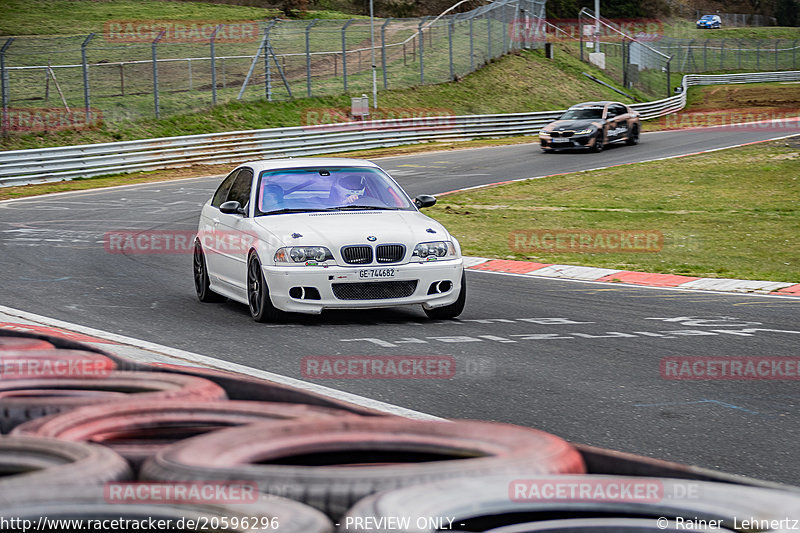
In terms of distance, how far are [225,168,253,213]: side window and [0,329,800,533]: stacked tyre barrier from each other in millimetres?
6834

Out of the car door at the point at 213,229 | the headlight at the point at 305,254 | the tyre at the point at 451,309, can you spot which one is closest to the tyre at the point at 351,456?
the headlight at the point at 305,254

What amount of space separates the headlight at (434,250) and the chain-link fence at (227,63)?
25.0 meters

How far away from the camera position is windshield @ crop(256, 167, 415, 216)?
35.3ft

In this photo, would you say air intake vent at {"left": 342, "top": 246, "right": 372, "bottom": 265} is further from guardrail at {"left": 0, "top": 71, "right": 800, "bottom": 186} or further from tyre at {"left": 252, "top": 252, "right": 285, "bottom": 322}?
guardrail at {"left": 0, "top": 71, "right": 800, "bottom": 186}

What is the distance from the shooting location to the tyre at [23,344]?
605cm

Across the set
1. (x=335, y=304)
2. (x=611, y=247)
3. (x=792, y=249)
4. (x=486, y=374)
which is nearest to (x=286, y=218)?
(x=335, y=304)

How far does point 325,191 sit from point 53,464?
766 cm

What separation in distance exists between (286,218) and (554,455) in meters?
7.19

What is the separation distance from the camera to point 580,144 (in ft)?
114

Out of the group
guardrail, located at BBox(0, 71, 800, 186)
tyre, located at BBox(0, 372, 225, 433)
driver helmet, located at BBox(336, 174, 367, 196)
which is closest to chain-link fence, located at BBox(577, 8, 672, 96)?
guardrail, located at BBox(0, 71, 800, 186)

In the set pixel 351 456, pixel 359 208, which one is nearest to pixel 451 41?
pixel 359 208

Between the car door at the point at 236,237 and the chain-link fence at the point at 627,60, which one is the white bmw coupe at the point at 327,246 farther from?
the chain-link fence at the point at 627,60

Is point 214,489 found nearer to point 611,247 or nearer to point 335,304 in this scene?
point 335,304

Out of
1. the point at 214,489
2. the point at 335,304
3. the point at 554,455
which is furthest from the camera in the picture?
the point at 335,304
